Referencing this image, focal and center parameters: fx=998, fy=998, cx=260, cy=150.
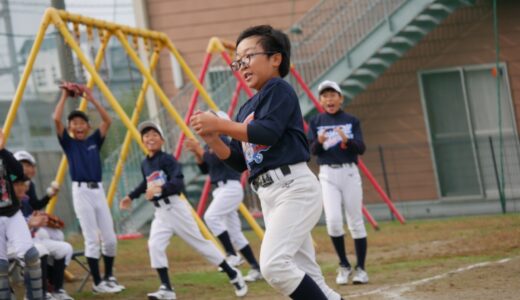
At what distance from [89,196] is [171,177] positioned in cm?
119

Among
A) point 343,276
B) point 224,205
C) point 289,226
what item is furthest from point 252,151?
point 224,205

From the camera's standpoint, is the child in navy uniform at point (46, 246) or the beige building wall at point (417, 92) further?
the beige building wall at point (417, 92)

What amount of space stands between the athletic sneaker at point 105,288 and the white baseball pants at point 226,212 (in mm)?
1766

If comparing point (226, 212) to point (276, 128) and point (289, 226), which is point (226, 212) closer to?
point (289, 226)

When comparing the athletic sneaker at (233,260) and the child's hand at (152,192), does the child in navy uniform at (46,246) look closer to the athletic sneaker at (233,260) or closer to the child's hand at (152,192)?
the child's hand at (152,192)

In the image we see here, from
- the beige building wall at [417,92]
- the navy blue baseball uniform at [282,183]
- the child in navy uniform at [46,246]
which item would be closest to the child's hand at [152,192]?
the child in navy uniform at [46,246]

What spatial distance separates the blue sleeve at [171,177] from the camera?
34.1ft

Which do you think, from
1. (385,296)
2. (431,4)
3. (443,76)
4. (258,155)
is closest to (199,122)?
(258,155)

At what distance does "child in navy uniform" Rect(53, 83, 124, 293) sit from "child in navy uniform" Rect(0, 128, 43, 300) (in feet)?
6.29

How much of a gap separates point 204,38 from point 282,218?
1576 centimetres

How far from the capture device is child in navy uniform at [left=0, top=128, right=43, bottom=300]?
9.02 m

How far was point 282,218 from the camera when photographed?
21.3ft

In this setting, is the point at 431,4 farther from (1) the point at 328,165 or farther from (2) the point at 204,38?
(1) the point at 328,165

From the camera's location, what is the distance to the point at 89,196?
11320 millimetres
